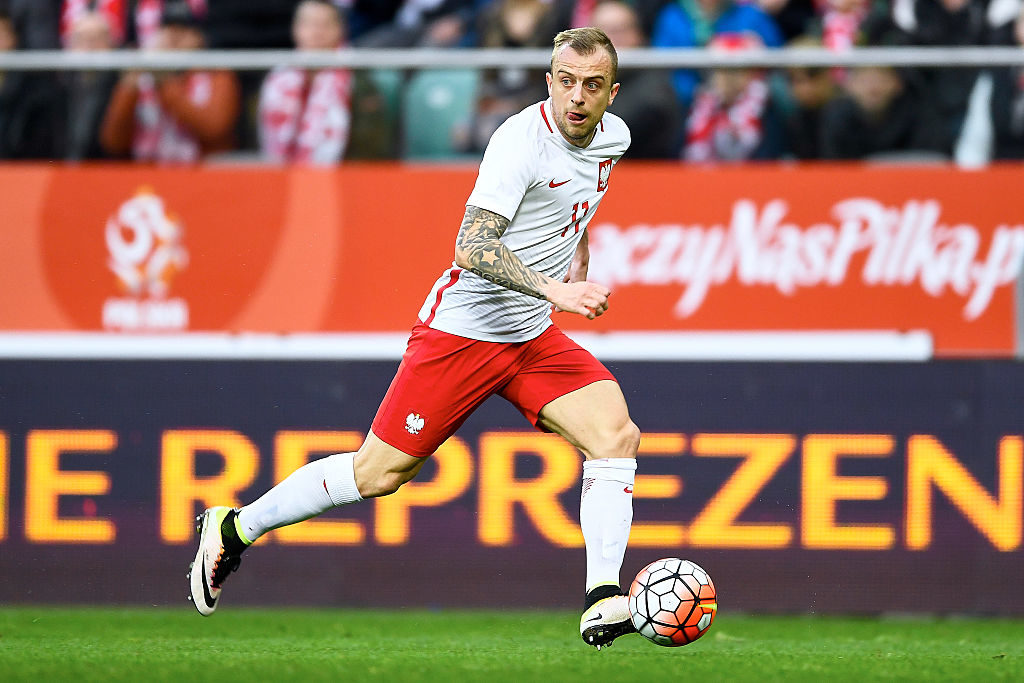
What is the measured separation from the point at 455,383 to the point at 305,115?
2887 mm

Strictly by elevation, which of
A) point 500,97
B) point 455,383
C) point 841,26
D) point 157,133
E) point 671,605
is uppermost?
point 841,26

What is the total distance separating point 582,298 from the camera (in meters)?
4.42

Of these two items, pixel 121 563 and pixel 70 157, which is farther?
pixel 70 157

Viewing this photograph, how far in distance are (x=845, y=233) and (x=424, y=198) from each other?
7.06 ft

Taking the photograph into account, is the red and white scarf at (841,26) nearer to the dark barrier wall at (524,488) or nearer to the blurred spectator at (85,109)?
the dark barrier wall at (524,488)

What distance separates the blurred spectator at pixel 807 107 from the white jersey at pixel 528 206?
2.47m

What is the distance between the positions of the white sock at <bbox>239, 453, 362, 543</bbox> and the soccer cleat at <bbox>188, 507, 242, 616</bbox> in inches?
4.3

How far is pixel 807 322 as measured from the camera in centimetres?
754

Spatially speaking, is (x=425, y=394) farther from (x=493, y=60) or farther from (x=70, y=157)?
(x=70, y=157)

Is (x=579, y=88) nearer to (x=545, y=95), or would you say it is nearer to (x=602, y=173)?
(x=602, y=173)

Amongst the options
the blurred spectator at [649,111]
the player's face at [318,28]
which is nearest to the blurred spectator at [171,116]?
the player's face at [318,28]

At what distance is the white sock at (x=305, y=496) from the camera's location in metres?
5.38

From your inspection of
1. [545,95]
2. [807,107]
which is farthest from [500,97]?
[807,107]

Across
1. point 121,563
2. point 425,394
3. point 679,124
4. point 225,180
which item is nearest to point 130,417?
point 121,563
